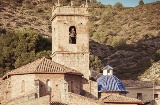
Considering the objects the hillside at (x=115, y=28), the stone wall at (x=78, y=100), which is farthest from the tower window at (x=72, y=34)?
the hillside at (x=115, y=28)

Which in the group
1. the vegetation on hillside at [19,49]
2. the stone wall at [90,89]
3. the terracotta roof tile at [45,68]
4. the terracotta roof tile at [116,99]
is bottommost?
the terracotta roof tile at [116,99]

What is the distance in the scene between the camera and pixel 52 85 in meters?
45.9

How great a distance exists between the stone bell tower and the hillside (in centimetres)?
2617

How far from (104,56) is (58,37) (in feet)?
158

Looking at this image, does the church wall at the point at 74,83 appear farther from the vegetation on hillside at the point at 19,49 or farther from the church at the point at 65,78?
the vegetation on hillside at the point at 19,49

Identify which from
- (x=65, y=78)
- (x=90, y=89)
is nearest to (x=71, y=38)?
(x=90, y=89)

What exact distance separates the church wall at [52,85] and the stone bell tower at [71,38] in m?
4.30

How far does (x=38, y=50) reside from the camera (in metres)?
69.7

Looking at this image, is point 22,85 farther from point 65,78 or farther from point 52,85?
point 65,78

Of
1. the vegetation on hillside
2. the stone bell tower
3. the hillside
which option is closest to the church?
the stone bell tower

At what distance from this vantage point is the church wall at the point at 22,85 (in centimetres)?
4564

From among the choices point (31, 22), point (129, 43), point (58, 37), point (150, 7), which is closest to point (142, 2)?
point (150, 7)

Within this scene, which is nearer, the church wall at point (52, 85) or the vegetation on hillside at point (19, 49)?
the church wall at point (52, 85)

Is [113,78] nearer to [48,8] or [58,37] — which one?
[58,37]
